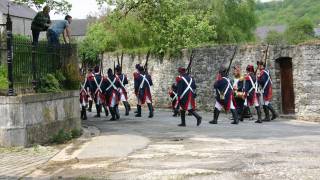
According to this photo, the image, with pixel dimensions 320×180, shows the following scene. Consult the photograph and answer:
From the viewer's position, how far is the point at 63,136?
13.1 metres

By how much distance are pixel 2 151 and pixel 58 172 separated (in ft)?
8.69

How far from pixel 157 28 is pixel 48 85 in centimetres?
1657

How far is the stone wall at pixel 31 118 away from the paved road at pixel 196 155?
885mm

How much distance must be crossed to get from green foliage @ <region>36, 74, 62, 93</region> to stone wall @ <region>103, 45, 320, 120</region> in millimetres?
9398

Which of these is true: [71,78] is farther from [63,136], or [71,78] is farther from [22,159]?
[22,159]

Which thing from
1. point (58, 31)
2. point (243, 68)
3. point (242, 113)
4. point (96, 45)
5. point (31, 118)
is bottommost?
point (242, 113)

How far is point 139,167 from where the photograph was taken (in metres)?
9.36

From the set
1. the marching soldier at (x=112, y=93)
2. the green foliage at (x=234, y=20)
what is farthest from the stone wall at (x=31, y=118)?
the green foliage at (x=234, y=20)

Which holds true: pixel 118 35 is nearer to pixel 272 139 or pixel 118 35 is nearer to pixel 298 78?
pixel 298 78

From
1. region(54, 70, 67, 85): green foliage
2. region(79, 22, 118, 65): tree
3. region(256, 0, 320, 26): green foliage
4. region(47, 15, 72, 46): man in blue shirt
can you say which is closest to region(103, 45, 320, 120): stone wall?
region(79, 22, 118, 65): tree

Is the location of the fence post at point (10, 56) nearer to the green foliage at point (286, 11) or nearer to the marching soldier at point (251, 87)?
the marching soldier at point (251, 87)

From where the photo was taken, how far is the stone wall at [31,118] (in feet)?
38.7

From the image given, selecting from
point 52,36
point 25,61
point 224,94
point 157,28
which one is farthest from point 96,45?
point 25,61

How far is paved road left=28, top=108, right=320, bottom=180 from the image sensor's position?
8.63 meters
